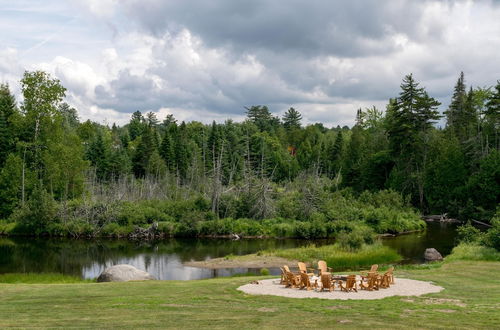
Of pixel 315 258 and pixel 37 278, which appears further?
pixel 315 258

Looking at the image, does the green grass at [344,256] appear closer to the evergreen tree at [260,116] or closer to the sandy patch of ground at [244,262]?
the sandy patch of ground at [244,262]

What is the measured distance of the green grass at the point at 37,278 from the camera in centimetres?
2688

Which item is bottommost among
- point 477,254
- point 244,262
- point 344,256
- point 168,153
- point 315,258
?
point 244,262

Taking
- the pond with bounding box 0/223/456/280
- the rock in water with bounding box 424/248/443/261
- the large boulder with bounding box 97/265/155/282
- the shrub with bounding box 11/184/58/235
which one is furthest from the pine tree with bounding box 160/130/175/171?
the large boulder with bounding box 97/265/155/282

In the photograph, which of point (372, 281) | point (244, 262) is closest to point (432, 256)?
point (244, 262)

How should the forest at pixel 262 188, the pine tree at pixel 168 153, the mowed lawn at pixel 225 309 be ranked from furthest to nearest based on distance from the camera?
the pine tree at pixel 168 153
the forest at pixel 262 188
the mowed lawn at pixel 225 309

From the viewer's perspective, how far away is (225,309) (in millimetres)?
14117

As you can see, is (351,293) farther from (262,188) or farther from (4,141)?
(4,141)

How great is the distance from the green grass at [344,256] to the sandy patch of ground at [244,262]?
40.5 inches

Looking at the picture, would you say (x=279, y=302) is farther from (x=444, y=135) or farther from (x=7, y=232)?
(x=444, y=135)

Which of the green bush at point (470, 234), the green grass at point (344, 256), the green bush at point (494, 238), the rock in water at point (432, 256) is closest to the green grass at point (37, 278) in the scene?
the green grass at point (344, 256)

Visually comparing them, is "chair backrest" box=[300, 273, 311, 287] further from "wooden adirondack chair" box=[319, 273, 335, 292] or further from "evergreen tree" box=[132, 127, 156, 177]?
"evergreen tree" box=[132, 127, 156, 177]

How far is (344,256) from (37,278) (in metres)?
18.6

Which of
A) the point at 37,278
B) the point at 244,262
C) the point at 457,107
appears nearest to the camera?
the point at 37,278
